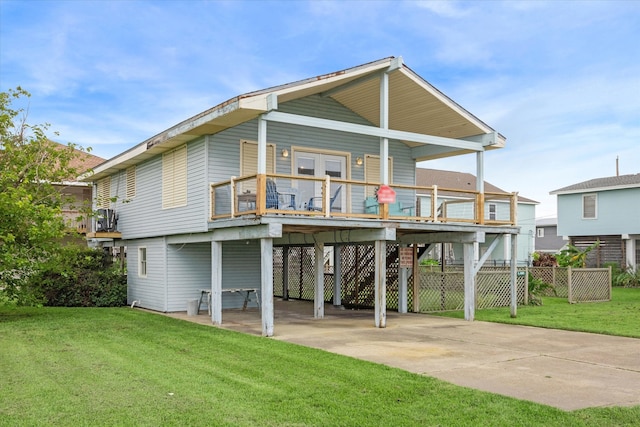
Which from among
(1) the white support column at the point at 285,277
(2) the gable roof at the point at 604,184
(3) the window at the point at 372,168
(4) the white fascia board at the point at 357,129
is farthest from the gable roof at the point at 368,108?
(2) the gable roof at the point at 604,184

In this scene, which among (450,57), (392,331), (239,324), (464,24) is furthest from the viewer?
(450,57)

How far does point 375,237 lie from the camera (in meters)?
14.2

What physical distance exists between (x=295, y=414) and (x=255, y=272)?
1239cm

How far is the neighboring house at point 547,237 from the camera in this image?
4991 centimetres

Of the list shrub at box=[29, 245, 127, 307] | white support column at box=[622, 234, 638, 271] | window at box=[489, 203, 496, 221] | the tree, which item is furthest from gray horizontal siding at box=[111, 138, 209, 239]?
white support column at box=[622, 234, 638, 271]

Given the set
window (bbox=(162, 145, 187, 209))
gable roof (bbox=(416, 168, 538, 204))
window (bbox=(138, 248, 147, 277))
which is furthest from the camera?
gable roof (bbox=(416, 168, 538, 204))

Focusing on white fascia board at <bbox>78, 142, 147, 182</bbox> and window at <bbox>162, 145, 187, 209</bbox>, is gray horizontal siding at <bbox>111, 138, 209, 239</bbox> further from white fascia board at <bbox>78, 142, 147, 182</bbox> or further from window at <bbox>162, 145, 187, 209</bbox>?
white fascia board at <bbox>78, 142, 147, 182</bbox>

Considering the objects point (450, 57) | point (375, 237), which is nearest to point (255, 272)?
point (375, 237)

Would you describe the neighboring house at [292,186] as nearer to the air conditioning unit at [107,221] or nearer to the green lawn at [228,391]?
the air conditioning unit at [107,221]

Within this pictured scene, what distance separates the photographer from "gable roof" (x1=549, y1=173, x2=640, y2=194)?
1234 inches

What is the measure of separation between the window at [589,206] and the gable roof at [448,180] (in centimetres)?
685

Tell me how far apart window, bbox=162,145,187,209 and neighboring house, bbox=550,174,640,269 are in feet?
78.4

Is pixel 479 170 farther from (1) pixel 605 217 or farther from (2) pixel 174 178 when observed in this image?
(1) pixel 605 217

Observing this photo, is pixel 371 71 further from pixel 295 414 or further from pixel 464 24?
pixel 295 414
